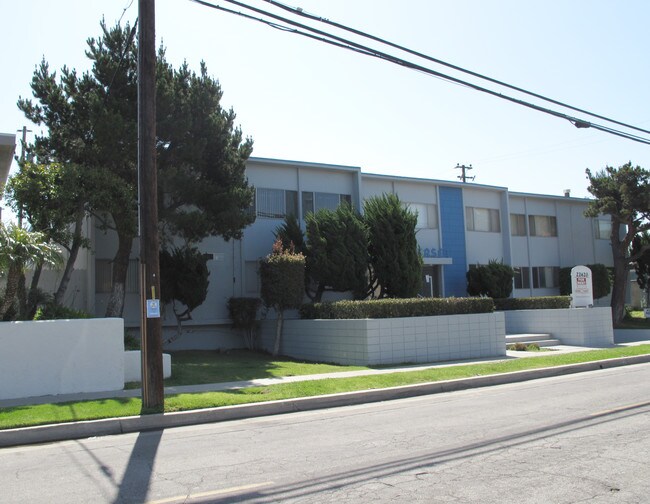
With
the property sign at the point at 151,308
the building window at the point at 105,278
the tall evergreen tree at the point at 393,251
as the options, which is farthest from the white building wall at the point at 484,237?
the property sign at the point at 151,308

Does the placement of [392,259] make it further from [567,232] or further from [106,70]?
[567,232]

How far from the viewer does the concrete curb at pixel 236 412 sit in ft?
29.5

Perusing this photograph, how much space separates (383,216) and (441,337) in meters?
6.39

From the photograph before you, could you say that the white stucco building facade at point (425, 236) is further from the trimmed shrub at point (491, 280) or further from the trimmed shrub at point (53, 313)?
the trimmed shrub at point (53, 313)

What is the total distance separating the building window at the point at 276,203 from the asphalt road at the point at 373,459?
46.6ft

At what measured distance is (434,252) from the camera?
1124 inches

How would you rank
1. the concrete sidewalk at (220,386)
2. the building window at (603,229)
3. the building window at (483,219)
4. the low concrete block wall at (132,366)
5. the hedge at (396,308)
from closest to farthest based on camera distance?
the concrete sidewalk at (220,386), the low concrete block wall at (132,366), the hedge at (396,308), the building window at (483,219), the building window at (603,229)

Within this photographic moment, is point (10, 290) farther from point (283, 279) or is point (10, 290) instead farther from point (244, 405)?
point (283, 279)

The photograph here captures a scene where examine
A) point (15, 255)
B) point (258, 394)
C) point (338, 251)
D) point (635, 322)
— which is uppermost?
point (338, 251)

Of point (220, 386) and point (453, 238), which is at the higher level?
point (453, 238)

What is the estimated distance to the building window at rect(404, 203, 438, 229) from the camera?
2888 centimetres

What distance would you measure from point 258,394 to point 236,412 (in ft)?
4.30

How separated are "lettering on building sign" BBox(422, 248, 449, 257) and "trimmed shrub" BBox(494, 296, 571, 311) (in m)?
3.81

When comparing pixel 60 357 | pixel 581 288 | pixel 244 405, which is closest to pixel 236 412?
pixel 244 405
